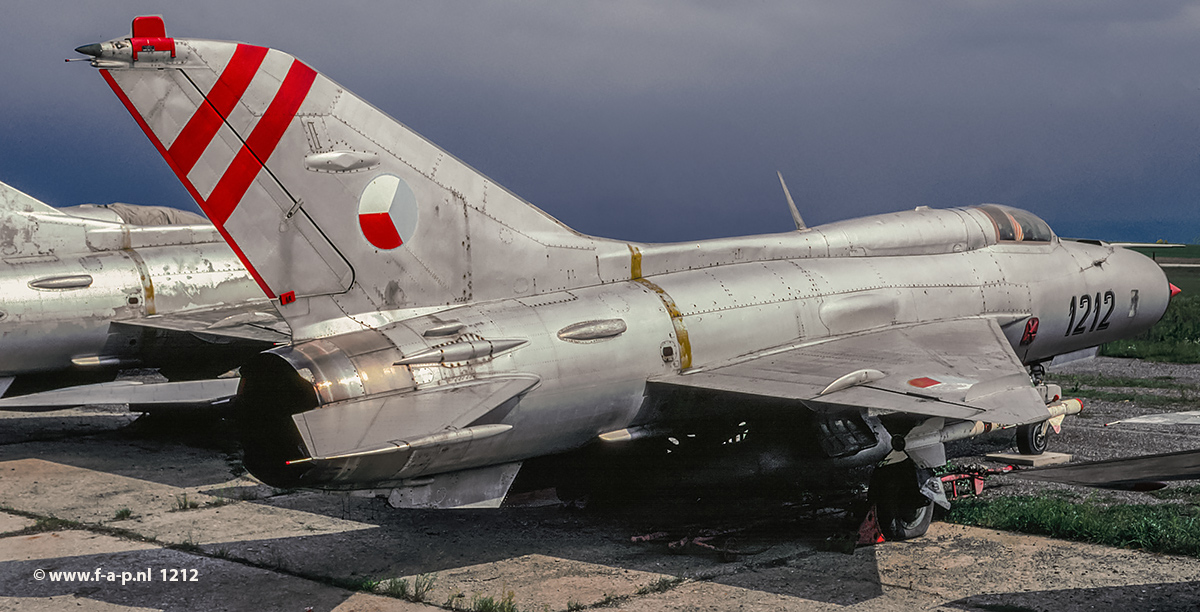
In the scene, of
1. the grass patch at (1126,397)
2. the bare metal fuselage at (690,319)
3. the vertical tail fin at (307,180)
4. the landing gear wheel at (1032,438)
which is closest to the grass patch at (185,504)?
the vertical tail fin at (307,180)

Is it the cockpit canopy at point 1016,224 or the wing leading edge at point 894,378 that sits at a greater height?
the cockpit canopy at point 1016,224

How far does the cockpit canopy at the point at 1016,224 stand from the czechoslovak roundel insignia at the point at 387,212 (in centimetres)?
721

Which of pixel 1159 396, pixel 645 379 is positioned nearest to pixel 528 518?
pixel 645 379

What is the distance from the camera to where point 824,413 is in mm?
9141

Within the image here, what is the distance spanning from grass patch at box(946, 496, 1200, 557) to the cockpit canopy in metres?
3.30

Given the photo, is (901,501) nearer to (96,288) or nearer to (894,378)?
(894,378)

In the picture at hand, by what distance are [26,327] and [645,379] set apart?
8.04 meters

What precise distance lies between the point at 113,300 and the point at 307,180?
20.8ft

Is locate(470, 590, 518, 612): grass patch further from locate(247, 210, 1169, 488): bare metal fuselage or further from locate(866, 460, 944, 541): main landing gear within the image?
locate(866, 460, 944, 541): main landing gear

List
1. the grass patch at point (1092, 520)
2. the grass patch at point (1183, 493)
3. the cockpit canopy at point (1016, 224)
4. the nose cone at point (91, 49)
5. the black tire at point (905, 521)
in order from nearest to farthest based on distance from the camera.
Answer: the nose cone at point (91, 49) < the grass patch at point (1092, 520) < the black tire at point (905, 521) < the grass patch at point (1183, 493) < the cockpit canopy at point (1016, 224)

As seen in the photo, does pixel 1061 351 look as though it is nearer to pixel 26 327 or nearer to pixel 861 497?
pixel 861 497

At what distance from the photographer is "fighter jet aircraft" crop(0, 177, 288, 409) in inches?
488

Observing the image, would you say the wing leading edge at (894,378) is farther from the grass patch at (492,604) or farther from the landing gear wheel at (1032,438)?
the landing gear wheel at (1032,438)

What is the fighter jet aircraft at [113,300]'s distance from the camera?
12.4 metres
